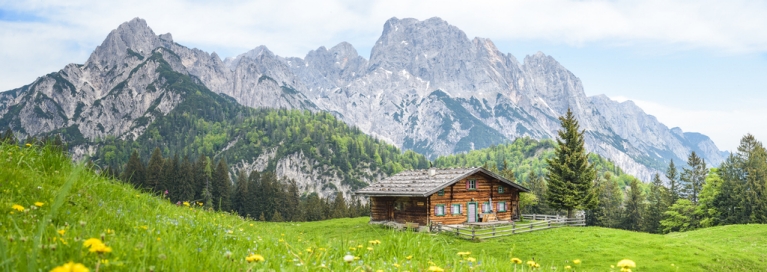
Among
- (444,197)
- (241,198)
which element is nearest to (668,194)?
(444,197)

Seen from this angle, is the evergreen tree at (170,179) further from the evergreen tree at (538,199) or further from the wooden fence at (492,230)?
the wooden fence at (492,230)

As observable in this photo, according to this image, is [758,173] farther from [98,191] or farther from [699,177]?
[98,191]

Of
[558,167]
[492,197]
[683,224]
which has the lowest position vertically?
[683,224]

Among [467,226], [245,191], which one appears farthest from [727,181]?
[245,191]

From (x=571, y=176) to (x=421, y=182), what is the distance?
712 inches

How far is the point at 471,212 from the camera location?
4488 centimetres

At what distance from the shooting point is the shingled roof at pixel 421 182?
4138 cm

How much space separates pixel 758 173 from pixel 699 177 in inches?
786

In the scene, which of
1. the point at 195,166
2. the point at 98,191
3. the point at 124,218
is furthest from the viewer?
the point at 195,166

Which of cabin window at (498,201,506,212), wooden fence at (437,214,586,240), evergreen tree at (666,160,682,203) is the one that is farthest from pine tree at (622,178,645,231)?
cabin window at (498,201,506,212)

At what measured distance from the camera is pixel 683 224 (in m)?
68.4

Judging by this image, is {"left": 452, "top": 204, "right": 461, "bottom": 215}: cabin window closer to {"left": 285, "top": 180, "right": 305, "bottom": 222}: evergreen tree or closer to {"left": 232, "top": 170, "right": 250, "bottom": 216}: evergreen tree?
{"left": 285, "top": 180, "right": 305, "bottom": 222}: evergreen tree

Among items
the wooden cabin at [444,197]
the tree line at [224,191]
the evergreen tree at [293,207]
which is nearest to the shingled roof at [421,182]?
the wooden cabin at [444,197]

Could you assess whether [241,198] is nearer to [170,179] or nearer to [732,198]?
[170,179]
